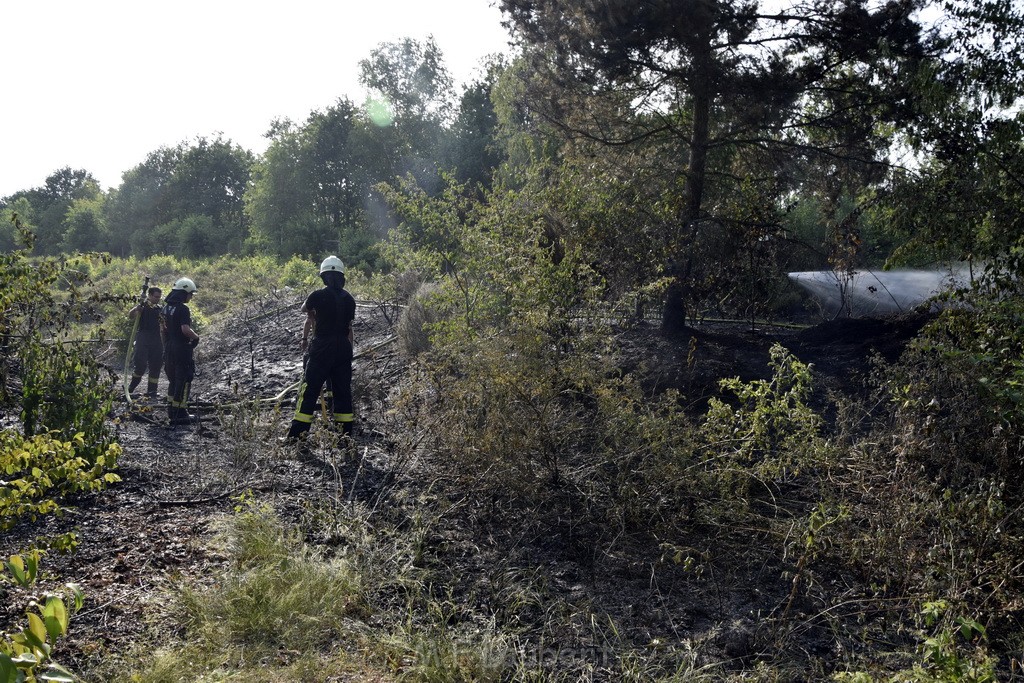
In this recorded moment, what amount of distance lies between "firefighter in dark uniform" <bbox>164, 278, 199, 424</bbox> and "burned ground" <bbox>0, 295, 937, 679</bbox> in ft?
0.73

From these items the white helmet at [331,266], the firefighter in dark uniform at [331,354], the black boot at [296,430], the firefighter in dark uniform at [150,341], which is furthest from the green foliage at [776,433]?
the firefighter in dark uniform at [150,341]

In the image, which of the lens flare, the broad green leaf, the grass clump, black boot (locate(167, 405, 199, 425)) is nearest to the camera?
the broad green leaf

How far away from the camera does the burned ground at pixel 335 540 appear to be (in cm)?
407

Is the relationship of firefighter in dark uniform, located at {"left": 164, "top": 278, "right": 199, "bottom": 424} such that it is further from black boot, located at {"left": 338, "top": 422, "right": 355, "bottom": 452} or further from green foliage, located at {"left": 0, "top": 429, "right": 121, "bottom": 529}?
green foliage, located at {"left": 0, "top": 429, "right": 121, "bottom": 529}

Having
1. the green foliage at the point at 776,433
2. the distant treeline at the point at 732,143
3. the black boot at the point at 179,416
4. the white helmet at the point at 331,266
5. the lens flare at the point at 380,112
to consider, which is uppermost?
the lens flare at the point at 380,112

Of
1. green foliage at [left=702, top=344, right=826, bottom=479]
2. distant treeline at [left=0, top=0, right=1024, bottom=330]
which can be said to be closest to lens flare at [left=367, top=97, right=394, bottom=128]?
distant treeline at [left=0, top=0, right=1024, bottom=330]

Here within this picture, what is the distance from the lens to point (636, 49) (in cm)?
871

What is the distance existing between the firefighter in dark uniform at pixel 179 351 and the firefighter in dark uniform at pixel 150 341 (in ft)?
3.27

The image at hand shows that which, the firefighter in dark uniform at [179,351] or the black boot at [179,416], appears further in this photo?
the firefighter in dark uniform at [179,351]

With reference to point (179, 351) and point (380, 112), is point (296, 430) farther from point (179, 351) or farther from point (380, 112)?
point (380, 112)

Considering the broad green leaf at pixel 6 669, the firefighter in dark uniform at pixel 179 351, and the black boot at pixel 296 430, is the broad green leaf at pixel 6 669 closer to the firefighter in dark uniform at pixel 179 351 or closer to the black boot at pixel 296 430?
the black boot at pixel 296 430

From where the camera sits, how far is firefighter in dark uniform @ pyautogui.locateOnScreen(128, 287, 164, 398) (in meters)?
10.4

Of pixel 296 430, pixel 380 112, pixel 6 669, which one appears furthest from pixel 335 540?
pixel 380 112

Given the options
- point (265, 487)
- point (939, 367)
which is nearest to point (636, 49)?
point (939, 367)
